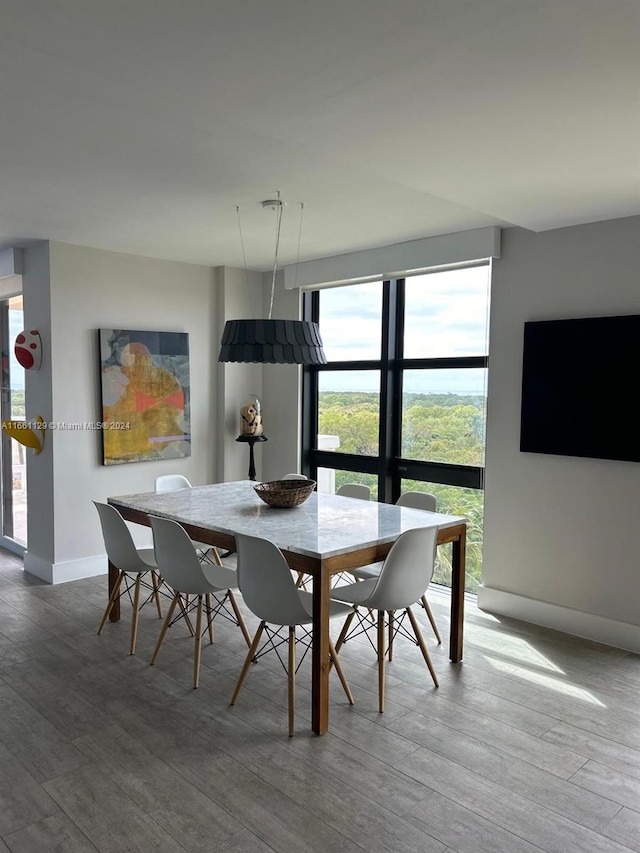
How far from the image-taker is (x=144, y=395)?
5.35m

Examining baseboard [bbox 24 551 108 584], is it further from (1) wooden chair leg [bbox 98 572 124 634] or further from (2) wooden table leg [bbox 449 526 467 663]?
(2) wooden table leg [bbox 449 526 467 663]

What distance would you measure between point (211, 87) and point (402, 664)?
291 cm

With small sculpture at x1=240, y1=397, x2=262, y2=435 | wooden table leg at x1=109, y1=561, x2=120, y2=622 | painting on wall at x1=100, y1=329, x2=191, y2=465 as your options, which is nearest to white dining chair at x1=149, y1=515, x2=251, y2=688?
wooden table leg at x1=109, y1=561, x2=120, y2=622

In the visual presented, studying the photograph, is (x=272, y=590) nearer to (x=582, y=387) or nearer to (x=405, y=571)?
(x=405, y=571)

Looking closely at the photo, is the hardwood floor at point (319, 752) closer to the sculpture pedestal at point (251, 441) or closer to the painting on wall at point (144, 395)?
the painting on wall at point (144, 395)

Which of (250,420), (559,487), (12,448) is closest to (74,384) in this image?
(12,448)

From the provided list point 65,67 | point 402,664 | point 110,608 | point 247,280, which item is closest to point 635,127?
point 65,67

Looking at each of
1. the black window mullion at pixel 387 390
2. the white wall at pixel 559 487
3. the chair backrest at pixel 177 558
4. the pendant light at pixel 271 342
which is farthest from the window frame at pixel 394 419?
the chair backrest at pixel 177 558

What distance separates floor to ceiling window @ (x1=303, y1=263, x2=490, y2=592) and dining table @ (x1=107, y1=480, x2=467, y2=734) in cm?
97

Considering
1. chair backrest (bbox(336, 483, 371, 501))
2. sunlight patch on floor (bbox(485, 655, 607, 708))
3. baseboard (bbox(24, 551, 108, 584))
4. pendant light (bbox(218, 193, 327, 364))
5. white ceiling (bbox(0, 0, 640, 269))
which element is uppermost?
white ceiling (bbox(0, 0, 640, 269))

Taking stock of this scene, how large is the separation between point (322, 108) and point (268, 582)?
1.90 meters

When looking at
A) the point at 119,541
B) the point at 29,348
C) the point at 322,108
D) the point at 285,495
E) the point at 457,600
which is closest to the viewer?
the point at 322,108

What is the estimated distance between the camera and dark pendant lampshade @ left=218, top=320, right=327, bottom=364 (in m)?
3.26

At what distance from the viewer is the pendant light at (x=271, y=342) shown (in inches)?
128
